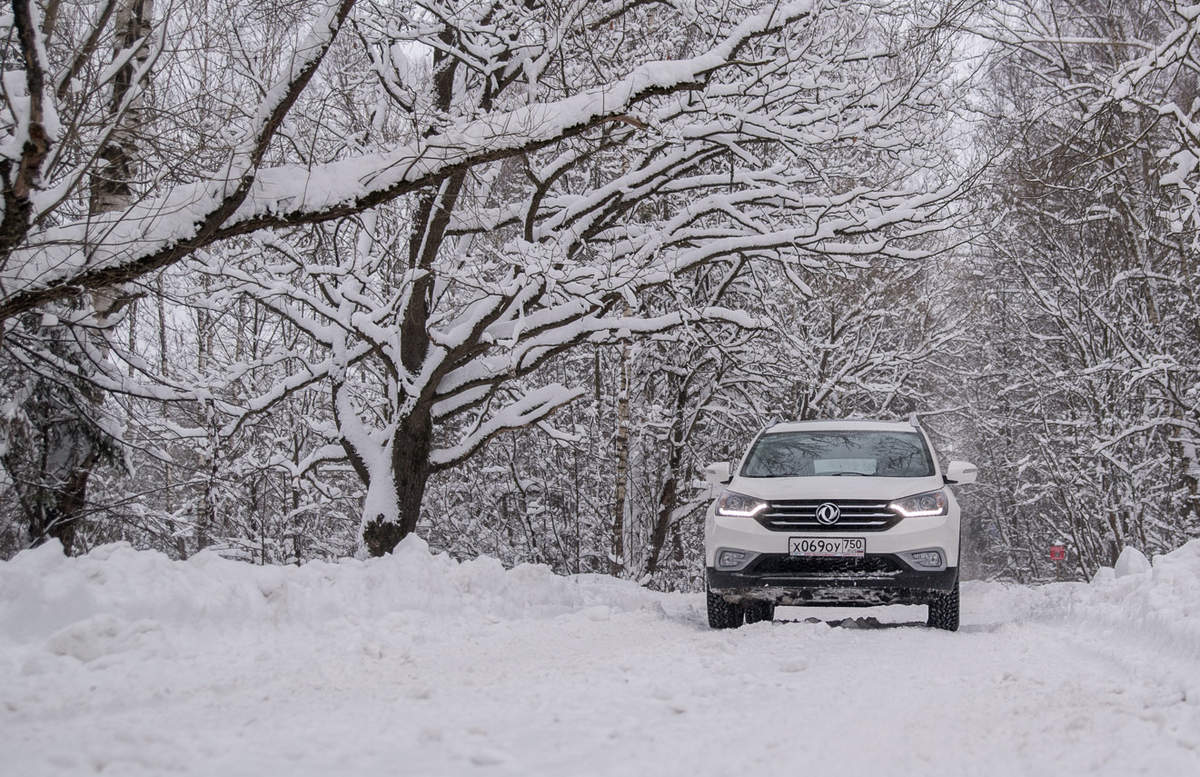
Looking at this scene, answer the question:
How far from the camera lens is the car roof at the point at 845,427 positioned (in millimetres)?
8602

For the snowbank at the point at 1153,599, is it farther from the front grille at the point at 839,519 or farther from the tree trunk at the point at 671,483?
the tree trunk at the point at 671,483

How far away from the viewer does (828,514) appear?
726 centimetres

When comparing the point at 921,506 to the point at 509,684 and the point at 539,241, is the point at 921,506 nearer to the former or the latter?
the point at 509,684

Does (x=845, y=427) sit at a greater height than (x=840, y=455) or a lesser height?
greater

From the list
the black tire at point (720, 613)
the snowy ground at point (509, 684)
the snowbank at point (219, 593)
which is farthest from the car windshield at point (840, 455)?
the snowbank at point (219, 593)

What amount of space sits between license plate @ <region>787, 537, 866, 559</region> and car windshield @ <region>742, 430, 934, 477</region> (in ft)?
2.56

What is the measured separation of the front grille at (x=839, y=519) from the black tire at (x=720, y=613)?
0.74 metres

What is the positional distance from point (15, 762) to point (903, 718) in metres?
3.19

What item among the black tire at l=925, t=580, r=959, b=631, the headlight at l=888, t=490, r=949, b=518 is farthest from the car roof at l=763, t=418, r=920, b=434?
the black tire at l=925, t=580, r=959, b=631

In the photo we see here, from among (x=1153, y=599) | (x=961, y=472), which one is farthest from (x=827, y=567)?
(x=1153, y=599)

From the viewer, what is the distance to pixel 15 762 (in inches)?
114

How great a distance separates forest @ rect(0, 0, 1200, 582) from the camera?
239 inches

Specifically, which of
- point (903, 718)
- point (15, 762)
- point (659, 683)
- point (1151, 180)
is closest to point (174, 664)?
point (15, 762)

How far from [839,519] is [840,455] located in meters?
1.14
